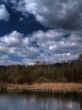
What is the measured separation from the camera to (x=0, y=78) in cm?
6269

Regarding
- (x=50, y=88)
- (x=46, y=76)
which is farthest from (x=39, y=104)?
(x=46, y=76)

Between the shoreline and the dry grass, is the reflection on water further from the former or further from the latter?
the dry grass

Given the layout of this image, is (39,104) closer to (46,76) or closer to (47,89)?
(47,89)

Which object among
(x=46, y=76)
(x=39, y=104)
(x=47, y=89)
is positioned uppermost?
(x=46, y=76)

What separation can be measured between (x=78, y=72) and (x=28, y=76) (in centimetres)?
1057

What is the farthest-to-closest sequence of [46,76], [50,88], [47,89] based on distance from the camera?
[46,76]
[50,88]
[47,89]

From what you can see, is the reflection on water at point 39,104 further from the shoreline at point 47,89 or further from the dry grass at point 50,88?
the dry grass at point 50,88

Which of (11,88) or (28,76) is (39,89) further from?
(28,76)

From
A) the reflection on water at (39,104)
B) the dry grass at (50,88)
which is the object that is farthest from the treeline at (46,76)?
the reflection on water at (39,104)

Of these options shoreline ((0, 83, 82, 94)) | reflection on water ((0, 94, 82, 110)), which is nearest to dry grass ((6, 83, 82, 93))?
shoreline ((0, 83, 82, 94))

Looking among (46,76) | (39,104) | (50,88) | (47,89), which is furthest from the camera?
(46,76)

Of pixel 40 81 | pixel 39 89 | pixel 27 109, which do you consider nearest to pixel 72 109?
pixel 27 109

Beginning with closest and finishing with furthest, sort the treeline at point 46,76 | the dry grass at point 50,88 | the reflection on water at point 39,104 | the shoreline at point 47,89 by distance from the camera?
the reflection on water at point 39,104 → the shoreline at point 47,89 → the dry grass at point 50,88 → the treeline at point 46,76

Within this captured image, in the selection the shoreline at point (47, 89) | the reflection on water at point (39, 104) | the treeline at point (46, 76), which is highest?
the treeline at point (46, 76)
